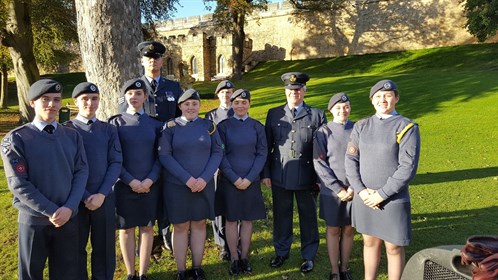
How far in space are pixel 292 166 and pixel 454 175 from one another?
5.03m

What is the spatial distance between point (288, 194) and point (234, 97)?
48.8 inches

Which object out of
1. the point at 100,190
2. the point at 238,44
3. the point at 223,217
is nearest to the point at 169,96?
the point at 100,190

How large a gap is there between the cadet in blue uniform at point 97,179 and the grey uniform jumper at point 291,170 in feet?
5.54

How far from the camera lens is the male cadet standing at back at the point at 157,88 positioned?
158 inches

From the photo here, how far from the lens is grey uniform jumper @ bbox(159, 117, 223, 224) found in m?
3.58

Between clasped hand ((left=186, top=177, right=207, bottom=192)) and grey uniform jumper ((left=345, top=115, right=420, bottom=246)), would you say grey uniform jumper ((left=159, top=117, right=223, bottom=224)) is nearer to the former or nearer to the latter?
clasped hand ((left=186, top=177, right=207, bottom=192))

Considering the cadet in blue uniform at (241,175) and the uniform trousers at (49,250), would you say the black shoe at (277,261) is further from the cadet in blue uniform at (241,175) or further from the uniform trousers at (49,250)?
the uniform trousers at (49,250)

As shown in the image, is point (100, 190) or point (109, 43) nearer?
point (100, 190)

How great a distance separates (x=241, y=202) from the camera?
156 inches

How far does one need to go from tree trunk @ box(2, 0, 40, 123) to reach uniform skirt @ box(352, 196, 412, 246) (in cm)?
1370

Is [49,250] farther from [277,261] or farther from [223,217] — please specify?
[277,261]

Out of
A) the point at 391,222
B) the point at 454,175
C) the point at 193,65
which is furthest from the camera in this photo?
the point at 193,65

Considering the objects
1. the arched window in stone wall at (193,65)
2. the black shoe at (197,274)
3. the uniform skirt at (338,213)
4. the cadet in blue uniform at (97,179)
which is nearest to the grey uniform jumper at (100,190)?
the cadet in blue uniform at (97,179)

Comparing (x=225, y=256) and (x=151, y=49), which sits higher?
(x=151, y=49)
